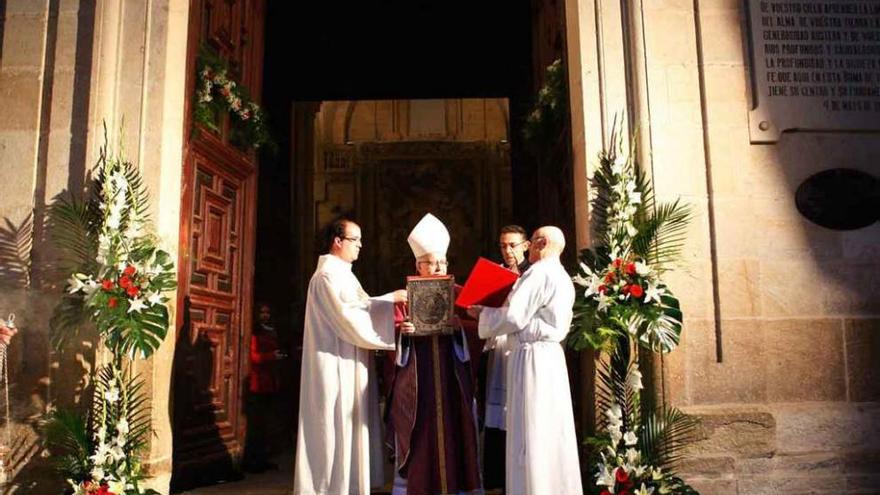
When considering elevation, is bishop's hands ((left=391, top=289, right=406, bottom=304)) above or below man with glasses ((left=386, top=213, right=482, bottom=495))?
above

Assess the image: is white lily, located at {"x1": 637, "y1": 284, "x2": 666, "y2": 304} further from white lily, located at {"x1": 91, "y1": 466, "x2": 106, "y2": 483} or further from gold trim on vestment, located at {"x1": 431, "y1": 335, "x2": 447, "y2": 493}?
white lily, located at {"x1": 91, "y1": 466, "x2": 106, "y2": 483}

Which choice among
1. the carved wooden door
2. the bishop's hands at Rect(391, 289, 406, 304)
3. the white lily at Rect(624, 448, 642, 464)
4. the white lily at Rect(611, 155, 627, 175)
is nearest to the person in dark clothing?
the carved wooden door

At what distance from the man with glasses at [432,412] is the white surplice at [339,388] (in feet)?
0.57

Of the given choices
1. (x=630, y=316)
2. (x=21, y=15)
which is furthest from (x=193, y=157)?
(x=630, y=316)

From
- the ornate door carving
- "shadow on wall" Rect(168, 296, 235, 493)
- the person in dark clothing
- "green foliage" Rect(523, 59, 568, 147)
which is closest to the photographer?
"shadow on wall" Rect(168, 296, 235, 493)

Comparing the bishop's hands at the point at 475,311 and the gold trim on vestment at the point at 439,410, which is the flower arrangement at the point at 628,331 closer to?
the bishop's hands at the point at 475,311

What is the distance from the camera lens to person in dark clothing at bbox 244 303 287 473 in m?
6.68

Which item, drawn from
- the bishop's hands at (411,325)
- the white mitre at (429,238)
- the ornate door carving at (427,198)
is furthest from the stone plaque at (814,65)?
the ornate door carving at (427,198)

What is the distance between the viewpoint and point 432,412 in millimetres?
4672

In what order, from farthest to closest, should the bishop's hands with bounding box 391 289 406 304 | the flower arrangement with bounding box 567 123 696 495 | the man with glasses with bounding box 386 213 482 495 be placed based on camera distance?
the bishop's hands with bounding box 391 289 406 304 < the man with glasses with bounding box 386 213 482 495 < the flower arrangement with bounding box 567 123 696 495

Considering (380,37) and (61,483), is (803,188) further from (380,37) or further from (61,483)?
(380,37)

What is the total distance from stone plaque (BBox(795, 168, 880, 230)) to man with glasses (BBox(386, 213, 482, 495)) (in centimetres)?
250

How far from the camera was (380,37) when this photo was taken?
32.7 ft

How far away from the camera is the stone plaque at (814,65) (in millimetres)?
5266
